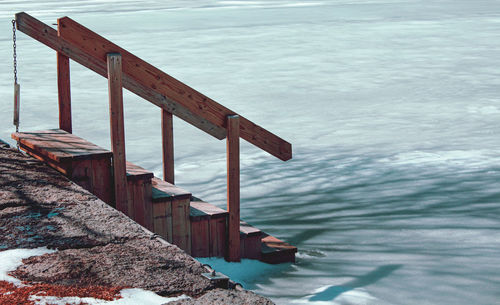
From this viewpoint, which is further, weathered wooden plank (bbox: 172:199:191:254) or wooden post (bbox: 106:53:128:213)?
weathered wooden plank (bbox: 172:199:191:254)

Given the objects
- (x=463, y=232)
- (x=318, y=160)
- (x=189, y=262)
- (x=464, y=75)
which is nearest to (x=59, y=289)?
(x=189, y=262)

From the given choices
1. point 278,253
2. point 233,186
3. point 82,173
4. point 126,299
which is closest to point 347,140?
point 278,253

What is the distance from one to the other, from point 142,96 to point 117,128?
0.34 m

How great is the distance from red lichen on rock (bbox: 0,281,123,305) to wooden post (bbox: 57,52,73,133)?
9.22 feet

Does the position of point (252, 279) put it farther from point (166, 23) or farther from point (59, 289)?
point (166, 23)

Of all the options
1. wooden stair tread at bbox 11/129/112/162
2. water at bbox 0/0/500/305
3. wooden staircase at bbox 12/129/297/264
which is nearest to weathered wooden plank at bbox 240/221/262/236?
wooden staircase at bbox 12/129/297/264

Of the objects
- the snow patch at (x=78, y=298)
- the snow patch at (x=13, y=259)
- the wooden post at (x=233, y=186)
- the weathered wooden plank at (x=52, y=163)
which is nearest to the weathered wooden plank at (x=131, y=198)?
the weathered wooden plank at (x=52, y=163)

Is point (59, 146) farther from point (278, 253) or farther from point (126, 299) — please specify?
point (126, 299)

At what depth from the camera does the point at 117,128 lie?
196 inches

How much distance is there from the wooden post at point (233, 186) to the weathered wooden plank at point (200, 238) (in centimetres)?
18

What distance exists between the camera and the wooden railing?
482 centimetres

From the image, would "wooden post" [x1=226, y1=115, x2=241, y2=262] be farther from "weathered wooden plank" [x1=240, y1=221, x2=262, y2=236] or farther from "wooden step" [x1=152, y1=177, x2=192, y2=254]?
"wooden step" [x1=152, y1=177, x2=192, y2=254]

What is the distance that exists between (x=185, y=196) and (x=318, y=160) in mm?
3832

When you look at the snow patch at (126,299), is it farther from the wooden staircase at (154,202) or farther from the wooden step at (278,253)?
the wooden step at (278,253)
